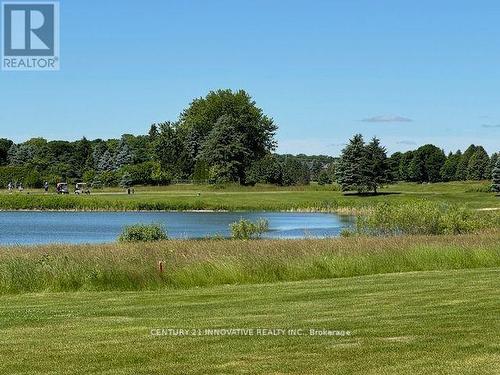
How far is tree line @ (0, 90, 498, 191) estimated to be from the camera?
3742 inches

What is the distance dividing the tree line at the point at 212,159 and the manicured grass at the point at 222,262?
68.0 metres

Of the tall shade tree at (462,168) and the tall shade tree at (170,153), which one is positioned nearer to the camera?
the tall shade tree at (170,153)

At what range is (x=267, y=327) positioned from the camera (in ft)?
36.8

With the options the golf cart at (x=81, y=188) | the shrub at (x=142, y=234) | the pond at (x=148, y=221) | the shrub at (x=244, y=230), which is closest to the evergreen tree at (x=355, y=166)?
the pond at (x=148, y=221)

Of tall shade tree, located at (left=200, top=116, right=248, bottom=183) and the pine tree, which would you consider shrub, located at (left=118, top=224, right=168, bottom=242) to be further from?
tall shade tree, located at (left=200, top=116, right=248, bottom=183)

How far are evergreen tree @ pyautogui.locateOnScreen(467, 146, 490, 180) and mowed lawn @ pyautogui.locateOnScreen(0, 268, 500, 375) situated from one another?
12439cm

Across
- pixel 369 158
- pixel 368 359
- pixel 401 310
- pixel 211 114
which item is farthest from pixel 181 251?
pixel 211 114

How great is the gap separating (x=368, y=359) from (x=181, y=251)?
13008mm

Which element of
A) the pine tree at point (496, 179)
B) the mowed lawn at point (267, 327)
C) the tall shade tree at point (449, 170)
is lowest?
the mowed lawn at point (267, 327)

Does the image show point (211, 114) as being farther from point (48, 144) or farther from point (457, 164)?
point (457, 164)

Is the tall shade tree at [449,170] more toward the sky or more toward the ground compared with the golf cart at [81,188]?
more toward the sky

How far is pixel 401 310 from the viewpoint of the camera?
12.5m

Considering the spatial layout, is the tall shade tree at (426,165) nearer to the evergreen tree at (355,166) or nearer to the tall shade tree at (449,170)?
the tall shade tree at (449,170)

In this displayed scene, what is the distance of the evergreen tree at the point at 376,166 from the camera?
9006cm
